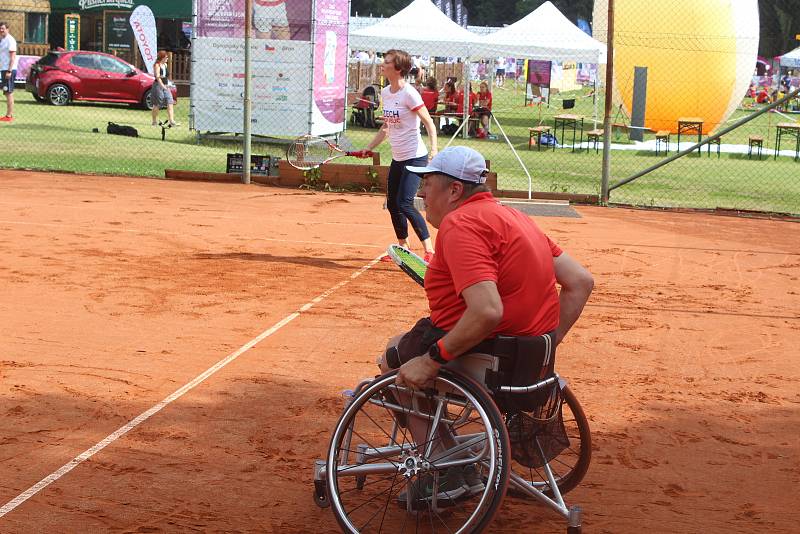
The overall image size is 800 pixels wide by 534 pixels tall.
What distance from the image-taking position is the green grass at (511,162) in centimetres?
1698

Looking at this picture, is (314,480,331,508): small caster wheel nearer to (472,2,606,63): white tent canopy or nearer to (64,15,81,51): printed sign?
(472,2,606,63): white tent canopy

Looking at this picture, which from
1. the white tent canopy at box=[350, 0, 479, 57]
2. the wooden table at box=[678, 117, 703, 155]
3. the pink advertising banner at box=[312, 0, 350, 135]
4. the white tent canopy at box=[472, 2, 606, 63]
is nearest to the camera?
the pink advertising banner at box=[312, 0, 350, 135]

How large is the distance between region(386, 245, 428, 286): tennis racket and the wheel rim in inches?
957

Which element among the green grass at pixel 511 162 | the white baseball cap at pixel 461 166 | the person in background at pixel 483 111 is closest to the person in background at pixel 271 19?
the green grass at pixel 511 162

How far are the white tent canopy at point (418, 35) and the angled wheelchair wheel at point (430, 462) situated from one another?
872 inches

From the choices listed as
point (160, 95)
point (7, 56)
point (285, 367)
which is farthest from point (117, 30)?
point (285, 367)

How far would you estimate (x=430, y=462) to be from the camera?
14.2 ft

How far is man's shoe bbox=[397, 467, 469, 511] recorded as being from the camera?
4.54 metres

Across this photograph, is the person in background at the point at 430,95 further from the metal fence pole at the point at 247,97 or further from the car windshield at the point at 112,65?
the metal fence pole at the point at 247,97

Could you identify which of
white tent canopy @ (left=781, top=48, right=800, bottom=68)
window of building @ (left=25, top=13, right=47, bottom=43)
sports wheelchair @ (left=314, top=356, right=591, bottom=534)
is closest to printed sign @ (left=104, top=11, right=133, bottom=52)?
window of building @ (left=25, top=13, right=47, bottom=43)

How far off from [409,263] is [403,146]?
5.10m

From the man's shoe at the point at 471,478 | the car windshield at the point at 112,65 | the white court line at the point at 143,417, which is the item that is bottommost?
the white court line at the point at 143,417

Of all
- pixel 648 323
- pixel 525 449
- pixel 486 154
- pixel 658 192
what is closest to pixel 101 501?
pixel 525 449

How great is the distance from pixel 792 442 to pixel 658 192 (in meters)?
11.8
